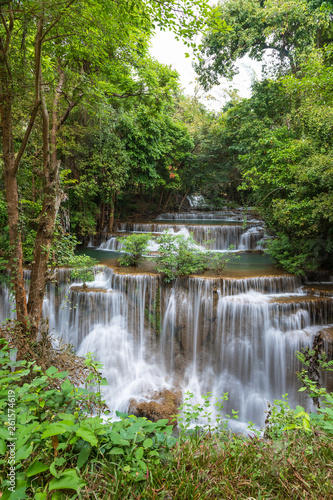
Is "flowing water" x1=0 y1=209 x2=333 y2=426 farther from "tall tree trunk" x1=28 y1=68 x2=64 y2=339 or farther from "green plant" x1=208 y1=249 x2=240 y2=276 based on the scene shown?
"tall tree trunk" x1=28 y1=68 x2=64 y2=339

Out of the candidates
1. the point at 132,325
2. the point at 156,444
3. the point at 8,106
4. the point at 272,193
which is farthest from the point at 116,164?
the point at 156,444

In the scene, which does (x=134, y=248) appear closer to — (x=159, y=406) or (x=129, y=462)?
(x=159, y=406)

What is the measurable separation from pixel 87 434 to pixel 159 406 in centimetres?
497

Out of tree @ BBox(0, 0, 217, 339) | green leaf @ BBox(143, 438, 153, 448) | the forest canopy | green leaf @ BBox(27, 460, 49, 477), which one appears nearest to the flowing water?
the forest canopy

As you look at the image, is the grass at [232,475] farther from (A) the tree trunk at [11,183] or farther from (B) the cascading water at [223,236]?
(B) the cascading water at [223,236]

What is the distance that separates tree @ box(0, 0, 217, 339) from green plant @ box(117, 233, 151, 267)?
386 centimetres

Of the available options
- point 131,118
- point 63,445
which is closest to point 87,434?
point 63,445

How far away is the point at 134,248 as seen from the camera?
27.2 feet

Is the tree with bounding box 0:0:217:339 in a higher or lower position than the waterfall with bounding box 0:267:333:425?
higher

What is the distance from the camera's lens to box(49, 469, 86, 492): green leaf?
1206 mm

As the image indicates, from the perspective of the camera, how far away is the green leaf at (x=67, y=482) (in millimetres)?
1206

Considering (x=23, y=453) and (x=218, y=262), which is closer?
(x=23, y=453)

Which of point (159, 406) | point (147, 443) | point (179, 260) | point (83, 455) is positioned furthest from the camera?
point (179, 260)

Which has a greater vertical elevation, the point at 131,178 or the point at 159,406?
the point at 131,178
